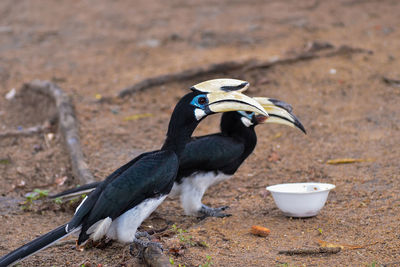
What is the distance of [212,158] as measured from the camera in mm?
4641

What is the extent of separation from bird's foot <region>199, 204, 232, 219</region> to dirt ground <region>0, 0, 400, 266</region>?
0.08 m

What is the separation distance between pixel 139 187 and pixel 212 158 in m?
1.09

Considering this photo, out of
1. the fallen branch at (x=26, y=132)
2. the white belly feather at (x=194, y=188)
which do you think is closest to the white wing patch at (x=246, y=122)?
the white belly feather at (x=194, y=188)

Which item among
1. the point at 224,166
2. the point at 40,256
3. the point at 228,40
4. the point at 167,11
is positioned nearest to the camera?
the point at 40,256

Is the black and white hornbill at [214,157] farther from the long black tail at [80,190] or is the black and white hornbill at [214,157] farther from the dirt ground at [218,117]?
the long black tail at [80,190]

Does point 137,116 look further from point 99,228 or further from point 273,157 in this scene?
point 99,228

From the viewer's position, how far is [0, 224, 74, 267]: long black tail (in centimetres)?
328

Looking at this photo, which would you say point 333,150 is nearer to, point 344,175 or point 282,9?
point 344,175

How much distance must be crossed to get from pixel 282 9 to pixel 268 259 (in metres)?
7.49

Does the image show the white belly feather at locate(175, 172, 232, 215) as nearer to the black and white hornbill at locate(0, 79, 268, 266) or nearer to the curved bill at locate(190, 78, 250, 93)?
the black and white hornbill at locate(0, 79, 268, 266)

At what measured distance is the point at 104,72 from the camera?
8320mm

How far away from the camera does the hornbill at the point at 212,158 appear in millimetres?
4609

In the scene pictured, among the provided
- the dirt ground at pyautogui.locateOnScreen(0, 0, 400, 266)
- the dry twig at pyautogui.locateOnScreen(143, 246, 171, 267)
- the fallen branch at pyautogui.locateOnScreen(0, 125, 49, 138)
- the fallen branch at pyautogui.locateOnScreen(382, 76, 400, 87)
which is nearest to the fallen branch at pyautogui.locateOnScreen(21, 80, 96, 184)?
the dirt ground at pyautogui.locateOnScreen(0, 0, 400, 266)

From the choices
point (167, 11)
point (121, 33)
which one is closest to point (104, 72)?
point (121, 33)
